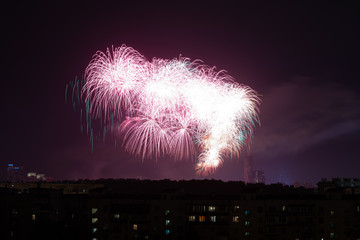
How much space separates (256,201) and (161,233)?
1547 cm

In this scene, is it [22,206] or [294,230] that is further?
[294,230]

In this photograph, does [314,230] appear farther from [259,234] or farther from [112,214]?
[112,214]

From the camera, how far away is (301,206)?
84.5 meters

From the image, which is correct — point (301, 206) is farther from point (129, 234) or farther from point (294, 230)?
point (129, 234)

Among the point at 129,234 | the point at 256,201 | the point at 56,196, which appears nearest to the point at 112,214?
the point at 129,234

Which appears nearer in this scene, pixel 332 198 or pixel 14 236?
pixel 14 236

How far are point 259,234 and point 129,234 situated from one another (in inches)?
797

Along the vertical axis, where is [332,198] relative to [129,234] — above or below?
above

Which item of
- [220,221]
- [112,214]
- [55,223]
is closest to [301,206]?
[220,221]

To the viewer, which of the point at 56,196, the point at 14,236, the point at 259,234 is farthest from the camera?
the point at 56,196

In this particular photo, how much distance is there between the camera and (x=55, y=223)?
8381 centimetres

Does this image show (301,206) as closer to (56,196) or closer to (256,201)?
(256,201)

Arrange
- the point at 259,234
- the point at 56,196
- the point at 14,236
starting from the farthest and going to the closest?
the point at 56,196, the point at 259,234, the point at 14,236

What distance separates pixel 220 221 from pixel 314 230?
14.5 metres
